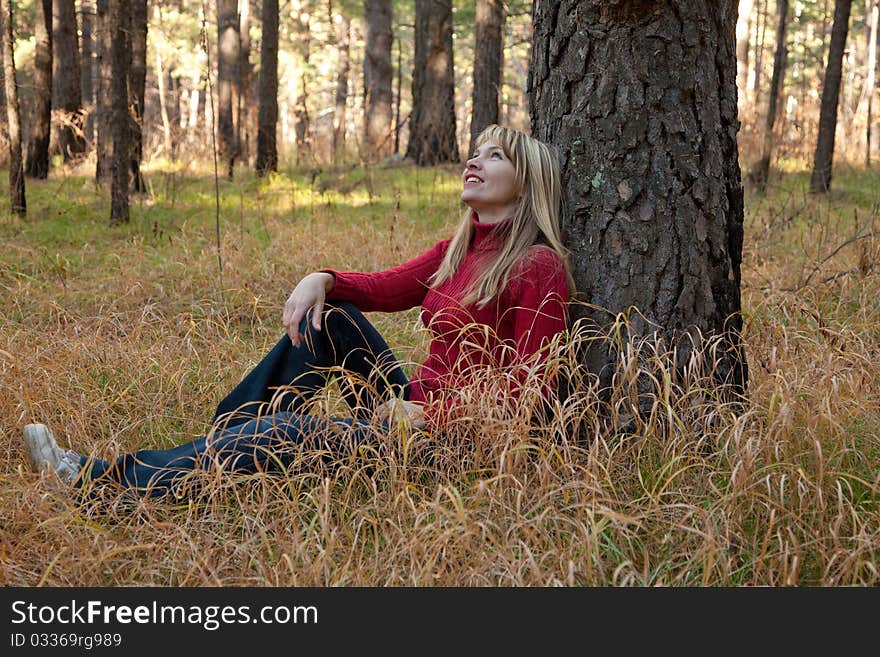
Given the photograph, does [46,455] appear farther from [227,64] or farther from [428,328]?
[227,64]

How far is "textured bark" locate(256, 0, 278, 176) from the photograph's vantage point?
10.9 meters

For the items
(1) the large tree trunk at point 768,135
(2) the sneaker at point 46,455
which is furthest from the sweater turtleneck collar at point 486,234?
(1) the large tree trunk at point 768,135

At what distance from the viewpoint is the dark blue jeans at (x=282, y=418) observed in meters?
2.70

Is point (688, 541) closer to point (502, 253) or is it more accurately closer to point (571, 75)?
point (502, 253)

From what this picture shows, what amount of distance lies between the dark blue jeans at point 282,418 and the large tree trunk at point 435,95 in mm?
7928

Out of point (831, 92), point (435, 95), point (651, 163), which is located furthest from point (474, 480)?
point (435, 95)

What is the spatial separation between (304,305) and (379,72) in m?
10.3

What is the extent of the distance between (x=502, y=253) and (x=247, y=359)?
145cm

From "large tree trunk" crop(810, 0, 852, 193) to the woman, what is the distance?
589cm

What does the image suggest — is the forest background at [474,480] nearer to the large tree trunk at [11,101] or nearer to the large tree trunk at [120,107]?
the large tree trunk at [120,107]
